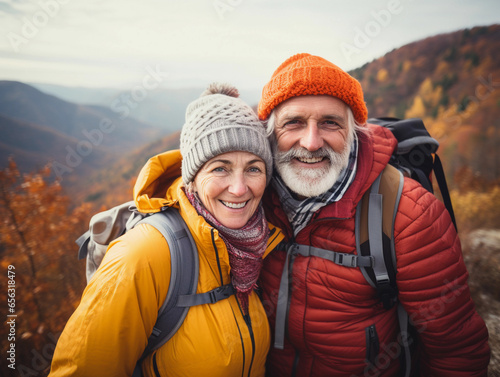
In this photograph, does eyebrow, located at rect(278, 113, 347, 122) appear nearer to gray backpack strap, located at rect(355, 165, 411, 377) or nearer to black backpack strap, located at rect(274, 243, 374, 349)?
gray backpack strap, located at rect(355, 165, 411, 377)

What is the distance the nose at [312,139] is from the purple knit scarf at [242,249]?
0.74 meters

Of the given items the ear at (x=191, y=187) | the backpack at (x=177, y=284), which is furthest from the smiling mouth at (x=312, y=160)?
the backpack at (x=177, y=284)

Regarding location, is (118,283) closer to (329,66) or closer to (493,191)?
(329,66)

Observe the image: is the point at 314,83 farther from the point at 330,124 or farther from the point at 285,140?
the point at 285,140

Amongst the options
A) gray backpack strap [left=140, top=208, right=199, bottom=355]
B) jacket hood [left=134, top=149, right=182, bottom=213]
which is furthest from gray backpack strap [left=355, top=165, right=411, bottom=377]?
jacket hood [left=134, top=149, right=182, bottom=213]

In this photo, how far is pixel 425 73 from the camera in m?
12.7

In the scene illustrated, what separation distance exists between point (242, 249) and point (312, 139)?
101 centimetres

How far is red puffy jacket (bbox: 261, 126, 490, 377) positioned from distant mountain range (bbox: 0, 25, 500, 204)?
376 cm

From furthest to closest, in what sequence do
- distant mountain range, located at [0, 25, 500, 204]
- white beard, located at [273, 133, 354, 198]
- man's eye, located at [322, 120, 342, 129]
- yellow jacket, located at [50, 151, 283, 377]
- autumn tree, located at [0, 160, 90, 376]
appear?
distant mountain range, located at [0, 25, 500, 204] → autumn tree, located at [0, 160, 90, 376] → man's eye, located at [322, 120, 342, 129] → white beard, located at [273, 133, 354, 198] → yellow jacket, located at [50, 151, 283, 377]

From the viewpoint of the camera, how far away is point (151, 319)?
1.49 metres

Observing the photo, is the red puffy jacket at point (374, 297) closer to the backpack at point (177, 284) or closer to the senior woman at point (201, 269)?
the senior woman at point (201, 269)

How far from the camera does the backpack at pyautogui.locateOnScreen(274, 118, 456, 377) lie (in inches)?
70.8

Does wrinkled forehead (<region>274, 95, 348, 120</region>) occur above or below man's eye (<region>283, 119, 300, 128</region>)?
above

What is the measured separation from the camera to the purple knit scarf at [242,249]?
5.74 ft
